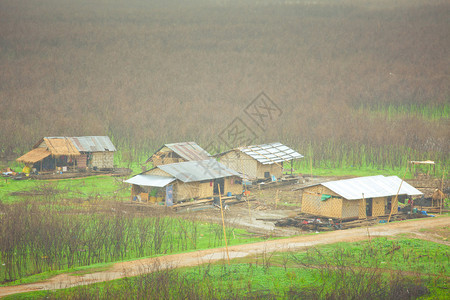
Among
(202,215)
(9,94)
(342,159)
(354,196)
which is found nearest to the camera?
(354,196)

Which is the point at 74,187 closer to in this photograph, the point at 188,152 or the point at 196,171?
the point at 188,152

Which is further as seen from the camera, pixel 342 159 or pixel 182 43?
pixel 182 43

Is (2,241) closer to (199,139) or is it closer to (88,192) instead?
(88,192)

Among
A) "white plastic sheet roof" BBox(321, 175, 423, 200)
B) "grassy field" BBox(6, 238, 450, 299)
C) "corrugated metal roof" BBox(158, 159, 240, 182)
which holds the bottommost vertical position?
"grassy field" BBox(6, 238, 450, 299)

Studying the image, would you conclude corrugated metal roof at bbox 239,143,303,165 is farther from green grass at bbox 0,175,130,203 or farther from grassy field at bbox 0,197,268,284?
grassy field at bbox 0,197,268,284

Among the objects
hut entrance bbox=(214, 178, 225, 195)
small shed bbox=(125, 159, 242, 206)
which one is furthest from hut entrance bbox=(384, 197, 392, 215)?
hut entrance bbox=(214, 178, 225, 195)

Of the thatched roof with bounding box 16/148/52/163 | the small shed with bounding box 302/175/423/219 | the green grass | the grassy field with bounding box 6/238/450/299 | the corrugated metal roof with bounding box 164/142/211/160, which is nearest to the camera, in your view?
the grassy field with bounding box 6/238/450/299

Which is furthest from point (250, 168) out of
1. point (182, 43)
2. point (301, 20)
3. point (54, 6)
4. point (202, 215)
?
point (54, 6)
